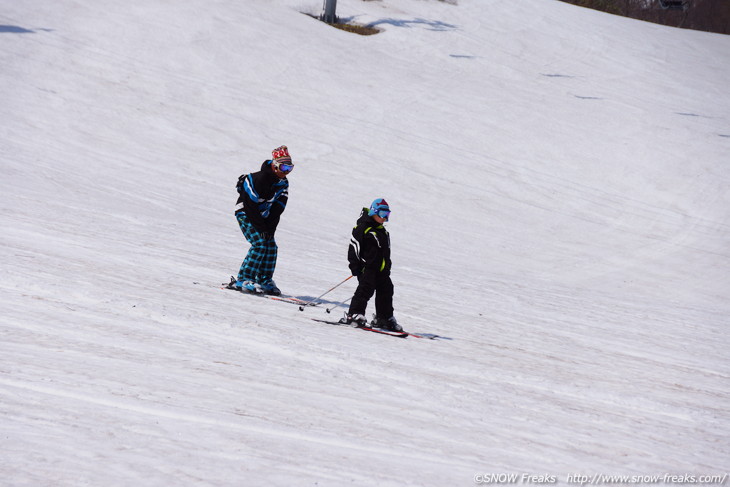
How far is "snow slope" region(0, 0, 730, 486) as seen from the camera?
4.88m

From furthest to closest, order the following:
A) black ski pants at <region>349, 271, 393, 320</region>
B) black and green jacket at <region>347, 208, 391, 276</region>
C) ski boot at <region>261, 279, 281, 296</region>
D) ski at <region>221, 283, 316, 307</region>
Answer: ski boot at <region>261, 279, 281, 296</region> < ski at <region>221, 283, 316, 307</region> < black ski pants at <region>349, 271, 393, 320</region> < black and green jacket at <region>347, 208, 391, 276</region>

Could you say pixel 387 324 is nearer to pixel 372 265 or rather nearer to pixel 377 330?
pixel 377 330

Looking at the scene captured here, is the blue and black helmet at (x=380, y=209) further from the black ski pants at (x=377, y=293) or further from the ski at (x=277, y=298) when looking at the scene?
the ski at (x=277, y=298)

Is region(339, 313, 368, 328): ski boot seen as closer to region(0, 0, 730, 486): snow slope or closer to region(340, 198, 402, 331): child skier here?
region(340, 198, 402, 331): child skier

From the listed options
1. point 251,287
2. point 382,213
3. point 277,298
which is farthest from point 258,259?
point 382,213

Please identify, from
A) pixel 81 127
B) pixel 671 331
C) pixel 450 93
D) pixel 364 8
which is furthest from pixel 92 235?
pixel 364 8

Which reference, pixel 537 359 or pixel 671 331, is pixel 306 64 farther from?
pixel 537 359

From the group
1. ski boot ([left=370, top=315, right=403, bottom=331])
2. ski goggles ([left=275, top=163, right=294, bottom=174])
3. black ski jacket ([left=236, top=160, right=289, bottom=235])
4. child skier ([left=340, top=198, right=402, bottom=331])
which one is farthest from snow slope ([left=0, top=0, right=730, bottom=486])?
ski goggles ([left=275, top=163, right=294, bottom=174])

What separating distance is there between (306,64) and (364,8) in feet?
26.9

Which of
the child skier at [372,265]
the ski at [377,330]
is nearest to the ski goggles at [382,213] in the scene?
the child skier at [372,265]

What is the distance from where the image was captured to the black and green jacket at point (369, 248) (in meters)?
8.78

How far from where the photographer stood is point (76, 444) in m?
4.14

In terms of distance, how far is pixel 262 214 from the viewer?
9.73m

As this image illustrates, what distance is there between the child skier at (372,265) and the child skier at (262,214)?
134cm
